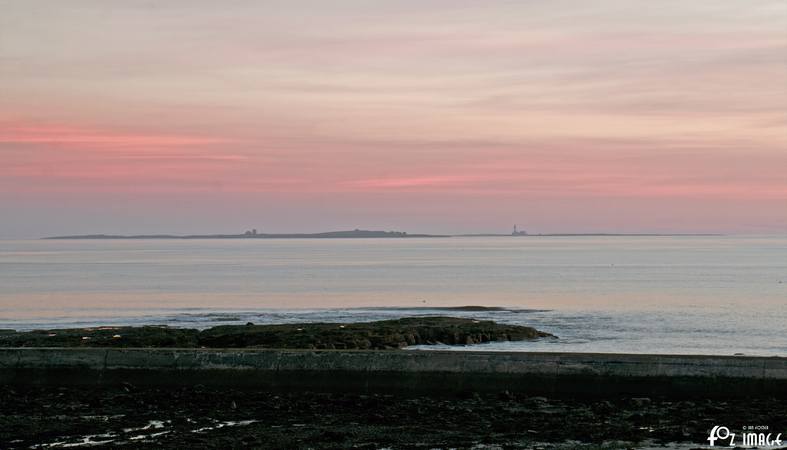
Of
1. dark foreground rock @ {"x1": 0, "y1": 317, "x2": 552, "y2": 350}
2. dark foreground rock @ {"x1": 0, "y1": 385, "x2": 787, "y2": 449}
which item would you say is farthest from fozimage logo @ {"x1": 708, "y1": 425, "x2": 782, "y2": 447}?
dark foreground rock @ {"x1": 0, "y1": 317, "x2": 552, "y2": 350}

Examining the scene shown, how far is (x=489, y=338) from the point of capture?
43.0m

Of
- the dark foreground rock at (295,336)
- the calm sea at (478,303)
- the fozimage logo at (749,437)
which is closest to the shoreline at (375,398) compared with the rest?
the fozimage logo at (749,437)

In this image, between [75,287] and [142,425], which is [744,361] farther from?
[75,287]

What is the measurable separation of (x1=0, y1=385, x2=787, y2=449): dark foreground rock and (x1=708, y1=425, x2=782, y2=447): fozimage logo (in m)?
0.14

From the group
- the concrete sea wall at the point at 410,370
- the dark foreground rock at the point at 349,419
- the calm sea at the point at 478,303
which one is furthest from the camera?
the calm sea at the point at 478,303

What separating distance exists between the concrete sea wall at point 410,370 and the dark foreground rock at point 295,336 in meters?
15.9

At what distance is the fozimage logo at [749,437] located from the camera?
1255 centimetres

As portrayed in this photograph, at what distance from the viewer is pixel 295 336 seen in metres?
37.1

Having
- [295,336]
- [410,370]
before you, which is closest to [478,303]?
[295,336]

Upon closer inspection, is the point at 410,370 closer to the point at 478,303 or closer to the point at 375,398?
the point at 375,398

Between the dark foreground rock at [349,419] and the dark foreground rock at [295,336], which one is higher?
the dark foreground rock at [295,336]

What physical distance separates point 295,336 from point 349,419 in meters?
22.7

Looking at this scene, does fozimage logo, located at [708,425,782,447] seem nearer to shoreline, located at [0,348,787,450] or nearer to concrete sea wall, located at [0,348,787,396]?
shoreline, located at [0,348,787,450]

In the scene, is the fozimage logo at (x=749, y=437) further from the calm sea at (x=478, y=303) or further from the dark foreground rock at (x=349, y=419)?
the calm sea at (x=478, y=303)
